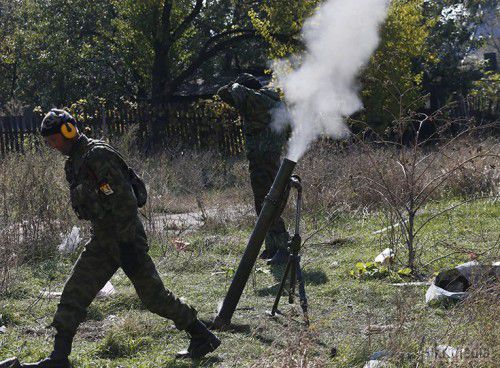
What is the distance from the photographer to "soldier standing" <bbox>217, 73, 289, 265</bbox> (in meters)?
8.08

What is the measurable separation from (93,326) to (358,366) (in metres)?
2.42

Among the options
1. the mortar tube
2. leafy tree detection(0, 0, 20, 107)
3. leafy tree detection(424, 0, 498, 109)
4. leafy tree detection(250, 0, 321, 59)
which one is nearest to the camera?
the mortar tube

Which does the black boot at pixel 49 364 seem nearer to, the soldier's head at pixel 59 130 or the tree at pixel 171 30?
the soldier's head at pixel 59 130

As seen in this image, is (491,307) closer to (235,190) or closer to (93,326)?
(93,326)

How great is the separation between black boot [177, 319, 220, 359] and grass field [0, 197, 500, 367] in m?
0.08

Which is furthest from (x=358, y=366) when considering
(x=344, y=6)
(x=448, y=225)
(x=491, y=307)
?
(x=448, y=225)

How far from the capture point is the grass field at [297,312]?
4606 millimetres

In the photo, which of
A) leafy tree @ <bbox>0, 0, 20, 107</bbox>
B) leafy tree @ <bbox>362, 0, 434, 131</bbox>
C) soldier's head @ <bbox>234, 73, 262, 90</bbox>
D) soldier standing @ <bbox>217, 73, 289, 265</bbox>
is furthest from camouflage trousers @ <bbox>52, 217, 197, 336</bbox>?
leafy tree @ <bbox>0, 0, 20, 107</bbox>

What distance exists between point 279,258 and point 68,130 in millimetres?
3771

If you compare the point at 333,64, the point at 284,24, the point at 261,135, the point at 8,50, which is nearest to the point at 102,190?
the point at 333,64

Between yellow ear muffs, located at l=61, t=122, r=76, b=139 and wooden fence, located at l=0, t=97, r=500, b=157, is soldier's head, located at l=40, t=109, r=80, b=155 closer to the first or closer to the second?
yellow ear muffs, located at l=61, t=122, r=76, b=139

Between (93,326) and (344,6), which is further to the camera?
(344,6)

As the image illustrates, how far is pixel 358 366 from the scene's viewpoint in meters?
4.77

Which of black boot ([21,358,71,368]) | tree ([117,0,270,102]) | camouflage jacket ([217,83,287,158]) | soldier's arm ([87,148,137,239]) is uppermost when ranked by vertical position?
tree ([117,0,270,102])
